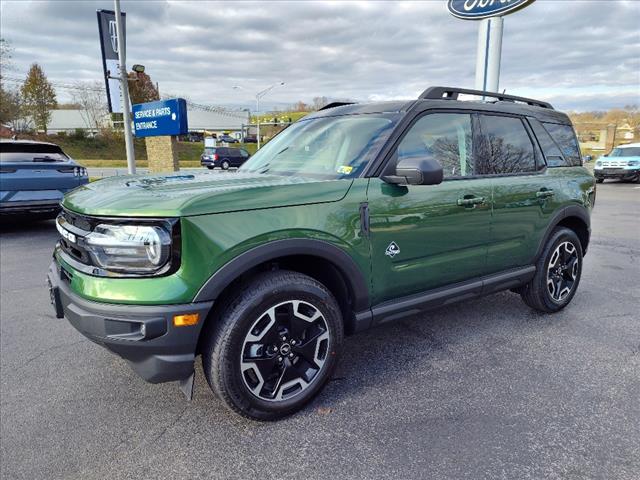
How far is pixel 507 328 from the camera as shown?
3.84 metres

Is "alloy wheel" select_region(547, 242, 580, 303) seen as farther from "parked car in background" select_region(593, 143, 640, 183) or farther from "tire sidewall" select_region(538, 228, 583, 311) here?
"parked car in background" select_region(593, 143, 640, 183)

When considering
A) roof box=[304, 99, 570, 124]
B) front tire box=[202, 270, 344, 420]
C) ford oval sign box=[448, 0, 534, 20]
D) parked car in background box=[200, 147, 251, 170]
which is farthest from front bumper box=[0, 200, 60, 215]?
parked car in background box=[200, 147, 251, 170]

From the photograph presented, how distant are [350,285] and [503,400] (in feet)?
3.89

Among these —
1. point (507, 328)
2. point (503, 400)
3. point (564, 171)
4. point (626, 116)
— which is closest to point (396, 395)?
point (503, 400)

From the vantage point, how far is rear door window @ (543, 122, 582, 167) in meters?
4.10

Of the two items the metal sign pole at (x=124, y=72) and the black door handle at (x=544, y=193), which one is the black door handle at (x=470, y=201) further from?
the metal sign pole at (x=124, y=72)

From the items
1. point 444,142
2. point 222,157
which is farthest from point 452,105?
point 222,157

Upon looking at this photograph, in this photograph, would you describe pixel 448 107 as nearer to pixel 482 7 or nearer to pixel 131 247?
pixel 131 247

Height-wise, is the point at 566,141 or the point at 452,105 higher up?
the point at 452,105

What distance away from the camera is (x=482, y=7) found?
36.9 ft

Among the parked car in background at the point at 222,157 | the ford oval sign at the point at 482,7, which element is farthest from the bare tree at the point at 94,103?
the ford oval sign at the point at 482,7

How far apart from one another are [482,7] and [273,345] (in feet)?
38.8

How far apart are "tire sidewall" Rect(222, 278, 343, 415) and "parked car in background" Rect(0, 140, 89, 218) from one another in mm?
6433

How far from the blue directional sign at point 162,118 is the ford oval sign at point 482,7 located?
792 centimetres
